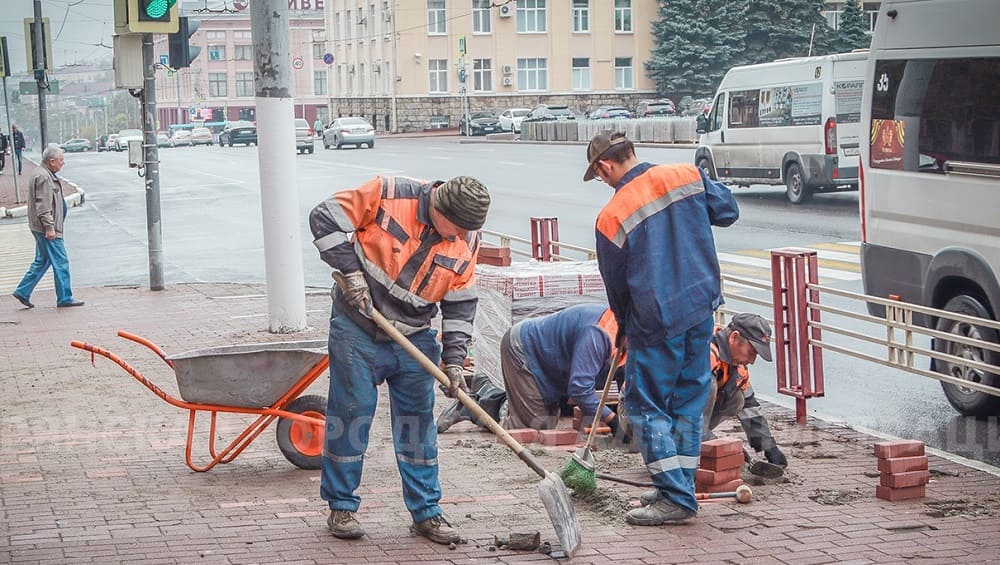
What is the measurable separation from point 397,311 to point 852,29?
2522 inches

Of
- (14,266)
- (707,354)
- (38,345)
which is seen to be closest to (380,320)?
(707,354)

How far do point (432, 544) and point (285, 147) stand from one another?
659 cm

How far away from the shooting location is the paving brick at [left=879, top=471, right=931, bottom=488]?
20.7 feet

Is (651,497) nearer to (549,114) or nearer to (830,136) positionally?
(830,136)

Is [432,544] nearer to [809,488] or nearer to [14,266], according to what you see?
[809,488]

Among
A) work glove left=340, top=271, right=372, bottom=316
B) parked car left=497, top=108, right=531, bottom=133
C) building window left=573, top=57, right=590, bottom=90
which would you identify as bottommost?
work glove left=340, top=271, right=372, bottom=316

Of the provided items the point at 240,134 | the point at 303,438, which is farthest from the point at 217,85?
the point at 303,438

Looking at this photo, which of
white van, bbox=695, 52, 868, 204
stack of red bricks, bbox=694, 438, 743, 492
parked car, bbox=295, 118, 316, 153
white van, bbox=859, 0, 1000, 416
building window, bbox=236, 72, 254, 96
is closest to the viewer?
stack of red bricks, bbox=694, 438, 743, 492

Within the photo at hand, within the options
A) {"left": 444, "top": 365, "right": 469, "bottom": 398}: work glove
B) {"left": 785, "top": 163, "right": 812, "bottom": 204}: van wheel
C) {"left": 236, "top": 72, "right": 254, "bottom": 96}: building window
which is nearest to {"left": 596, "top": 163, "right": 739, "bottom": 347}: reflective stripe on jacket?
{"left": 444, "top": 365, "right": 469, "bottom": 398}: work glove

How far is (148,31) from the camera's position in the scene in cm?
1428

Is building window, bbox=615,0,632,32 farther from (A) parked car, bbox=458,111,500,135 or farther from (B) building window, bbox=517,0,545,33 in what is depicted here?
(A) parked car, bbox=458,111,500,135

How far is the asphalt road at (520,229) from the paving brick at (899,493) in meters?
1.26

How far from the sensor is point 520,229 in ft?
68.6

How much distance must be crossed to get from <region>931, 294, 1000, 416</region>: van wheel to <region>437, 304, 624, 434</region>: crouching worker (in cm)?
252
